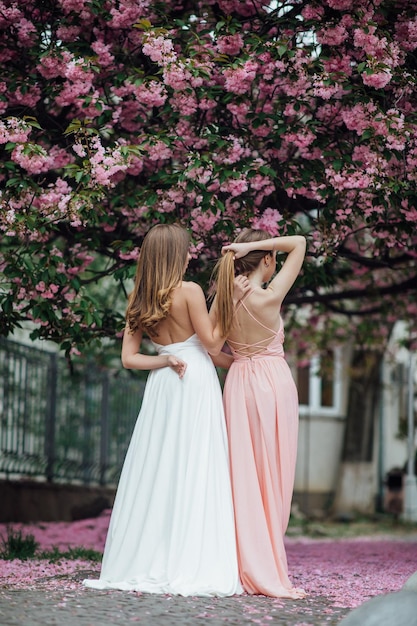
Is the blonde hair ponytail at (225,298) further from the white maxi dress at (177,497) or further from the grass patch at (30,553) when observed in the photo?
the grass patch at (30,553)

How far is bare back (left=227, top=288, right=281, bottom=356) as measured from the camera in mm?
6637

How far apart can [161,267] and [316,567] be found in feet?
11.4


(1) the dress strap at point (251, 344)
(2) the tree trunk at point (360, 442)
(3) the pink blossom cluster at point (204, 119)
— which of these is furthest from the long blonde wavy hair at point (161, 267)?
(2) the tree trunk at point (360, 442)

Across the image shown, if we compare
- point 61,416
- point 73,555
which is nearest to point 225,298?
point 73,555

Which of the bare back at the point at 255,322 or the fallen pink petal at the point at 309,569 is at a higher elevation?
the bare back at the point at 255,322

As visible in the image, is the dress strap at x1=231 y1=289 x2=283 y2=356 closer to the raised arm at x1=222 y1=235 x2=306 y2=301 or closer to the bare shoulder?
the raised arm at x1=222 y1=235 x2=306 y2=301

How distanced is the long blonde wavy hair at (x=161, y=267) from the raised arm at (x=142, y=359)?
239 mm

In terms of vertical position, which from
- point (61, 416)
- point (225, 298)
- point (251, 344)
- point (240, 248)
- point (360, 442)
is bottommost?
point (360, 442)

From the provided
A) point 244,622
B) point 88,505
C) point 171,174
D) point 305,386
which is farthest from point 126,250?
point 305,386

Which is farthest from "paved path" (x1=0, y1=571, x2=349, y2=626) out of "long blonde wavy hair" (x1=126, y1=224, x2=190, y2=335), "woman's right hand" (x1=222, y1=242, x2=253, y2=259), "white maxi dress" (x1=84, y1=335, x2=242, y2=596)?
"woman's right hand" (x1=222, y1=242, x2=253, y2=259)

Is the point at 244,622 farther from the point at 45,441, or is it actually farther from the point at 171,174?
the point at 45,441

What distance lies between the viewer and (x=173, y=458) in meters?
6.44

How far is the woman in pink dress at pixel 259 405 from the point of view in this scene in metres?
6.40

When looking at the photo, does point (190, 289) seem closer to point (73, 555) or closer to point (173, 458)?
point (173, 458)
